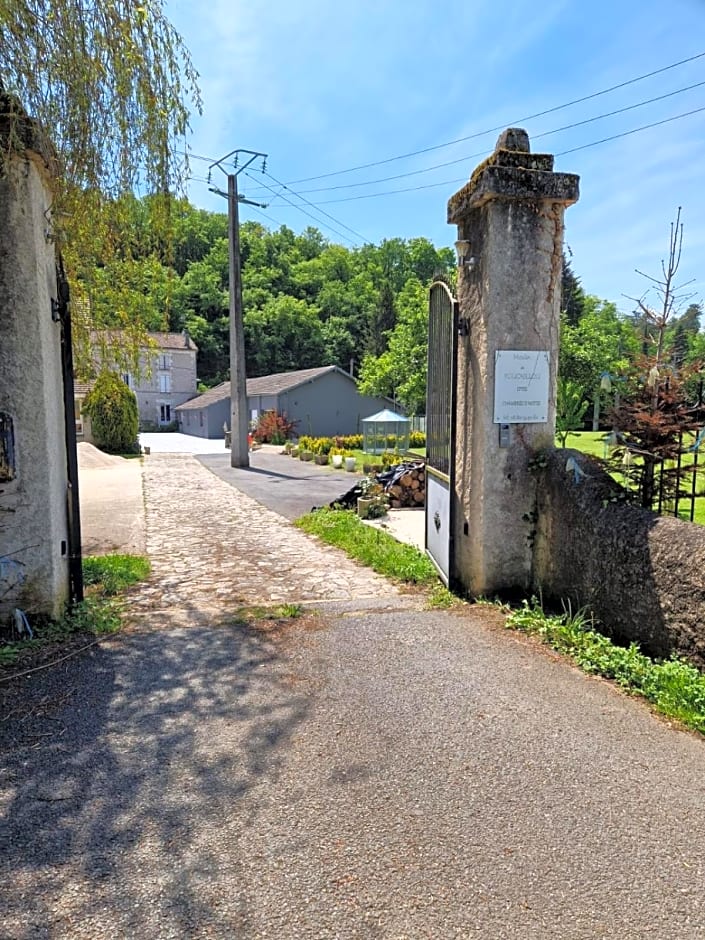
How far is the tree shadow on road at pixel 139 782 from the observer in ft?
6.59

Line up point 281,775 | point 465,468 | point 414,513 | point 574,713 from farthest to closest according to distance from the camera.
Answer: point 414,513
point 465,468
point 574,713
point 281,775

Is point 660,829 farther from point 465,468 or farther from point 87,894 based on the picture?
point 465,468

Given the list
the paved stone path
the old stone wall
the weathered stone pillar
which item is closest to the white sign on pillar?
the old stone wall

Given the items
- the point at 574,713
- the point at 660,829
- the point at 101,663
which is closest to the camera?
the point at 660,829

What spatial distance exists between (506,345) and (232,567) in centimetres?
396

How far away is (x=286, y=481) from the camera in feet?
56.3

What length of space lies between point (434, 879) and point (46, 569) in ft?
11.8

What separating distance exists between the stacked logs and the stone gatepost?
5.94m

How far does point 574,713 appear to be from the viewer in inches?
133

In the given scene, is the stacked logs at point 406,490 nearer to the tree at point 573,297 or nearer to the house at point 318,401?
the house at point 318,401

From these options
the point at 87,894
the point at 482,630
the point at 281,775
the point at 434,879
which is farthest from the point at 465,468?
the point at 87,894

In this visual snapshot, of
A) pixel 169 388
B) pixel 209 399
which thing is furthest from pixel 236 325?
pixel 169 388

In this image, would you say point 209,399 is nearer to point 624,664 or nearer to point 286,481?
point 286,481

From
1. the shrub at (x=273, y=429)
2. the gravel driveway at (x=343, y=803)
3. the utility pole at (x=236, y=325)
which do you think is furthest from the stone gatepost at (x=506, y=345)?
the shrub at (x=273, y=429)
